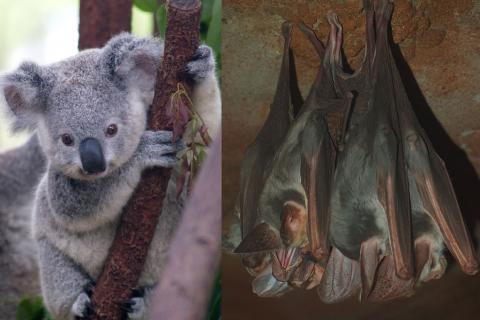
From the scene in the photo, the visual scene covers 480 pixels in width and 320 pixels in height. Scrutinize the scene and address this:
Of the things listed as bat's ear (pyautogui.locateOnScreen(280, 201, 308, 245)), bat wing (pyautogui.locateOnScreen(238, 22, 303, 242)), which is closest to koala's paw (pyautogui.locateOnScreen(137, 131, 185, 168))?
bat wing (pyautogui.locateOnScreen(238, 22, 303, 242))

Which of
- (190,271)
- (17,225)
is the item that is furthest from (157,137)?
(17,225)

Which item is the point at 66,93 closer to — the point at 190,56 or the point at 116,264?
the point at 190,56

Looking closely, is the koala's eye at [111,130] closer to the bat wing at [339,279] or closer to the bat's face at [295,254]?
the bat's face at [295,254]

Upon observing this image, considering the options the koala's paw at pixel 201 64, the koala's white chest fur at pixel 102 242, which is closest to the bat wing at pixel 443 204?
the koala's paw at pixel 201 64

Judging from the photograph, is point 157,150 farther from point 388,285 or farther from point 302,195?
point 388,285

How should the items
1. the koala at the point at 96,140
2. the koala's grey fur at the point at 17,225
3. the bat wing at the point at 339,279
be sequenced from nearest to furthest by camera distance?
the koala at the point at 96,140, the bat wing at the point at 339,279, the koala's grey fur at the point at 17,225
